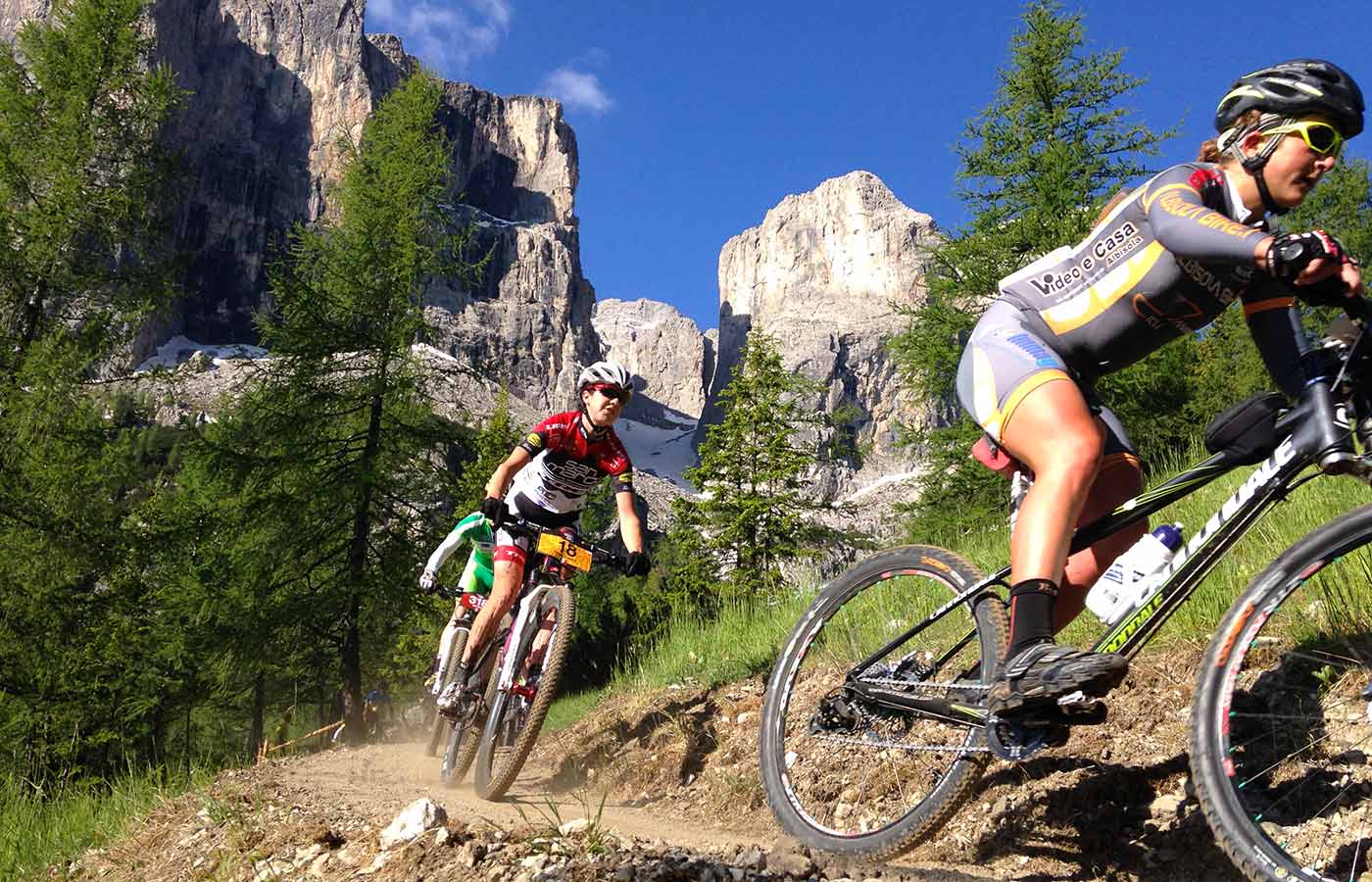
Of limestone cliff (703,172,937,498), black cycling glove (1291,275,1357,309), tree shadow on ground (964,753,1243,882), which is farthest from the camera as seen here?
limestone cliff (703,172,937,498)

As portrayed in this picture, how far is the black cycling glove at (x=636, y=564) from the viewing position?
5.25 metres

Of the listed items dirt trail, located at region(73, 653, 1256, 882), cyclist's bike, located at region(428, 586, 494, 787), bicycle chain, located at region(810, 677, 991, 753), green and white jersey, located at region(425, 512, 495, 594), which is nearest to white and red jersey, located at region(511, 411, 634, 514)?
green and white jersey, located at region(425, 512, 495, 594)

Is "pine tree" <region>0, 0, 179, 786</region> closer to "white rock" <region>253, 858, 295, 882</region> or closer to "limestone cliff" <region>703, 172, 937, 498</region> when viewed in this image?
"white rock" <region>253, 858, 295, 882</region>

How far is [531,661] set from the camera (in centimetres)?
525

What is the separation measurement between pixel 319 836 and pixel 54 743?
508 inches

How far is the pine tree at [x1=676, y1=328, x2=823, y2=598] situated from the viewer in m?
21.4

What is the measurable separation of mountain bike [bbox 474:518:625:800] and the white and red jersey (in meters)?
0.55

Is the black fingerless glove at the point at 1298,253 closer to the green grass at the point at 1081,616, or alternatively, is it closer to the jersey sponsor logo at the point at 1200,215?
the jersey sponsor logo at the point at 1200,215

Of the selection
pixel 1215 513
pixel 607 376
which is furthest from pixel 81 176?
pixel 1215 513

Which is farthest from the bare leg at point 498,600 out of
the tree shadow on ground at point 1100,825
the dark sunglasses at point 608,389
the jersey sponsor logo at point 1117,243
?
the jersey sponsor logo at point 1117,243

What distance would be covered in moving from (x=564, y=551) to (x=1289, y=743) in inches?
152

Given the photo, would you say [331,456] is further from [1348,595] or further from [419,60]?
[1348,595]

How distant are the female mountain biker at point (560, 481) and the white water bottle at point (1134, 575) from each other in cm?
311

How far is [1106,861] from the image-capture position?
3.00m
